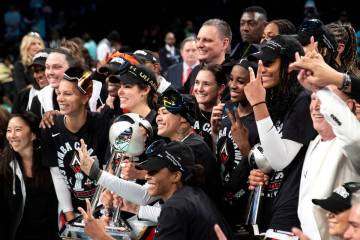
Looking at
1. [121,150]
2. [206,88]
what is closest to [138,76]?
[206,88]

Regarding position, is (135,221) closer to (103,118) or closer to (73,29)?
(103,118)

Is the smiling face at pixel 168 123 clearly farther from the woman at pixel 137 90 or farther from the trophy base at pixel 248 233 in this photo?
the trophy base at pixel 248 233

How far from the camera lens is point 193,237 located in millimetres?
4512

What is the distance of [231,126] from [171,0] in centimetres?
1427

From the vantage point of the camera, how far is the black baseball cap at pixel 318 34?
5.05 m

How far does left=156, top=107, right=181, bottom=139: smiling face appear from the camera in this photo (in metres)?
5.34

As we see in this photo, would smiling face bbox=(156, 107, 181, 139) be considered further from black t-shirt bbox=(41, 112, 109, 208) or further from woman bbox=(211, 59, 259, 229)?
black t-shirt bbox=(41, 112, 109, 208)

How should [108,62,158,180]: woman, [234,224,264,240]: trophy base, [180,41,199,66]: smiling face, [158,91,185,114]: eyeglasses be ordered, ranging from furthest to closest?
[180,41,199,66]: smiling face < [108,62,158,180]: woman < [158,91,185,114]: eyeglasses < [234,224,264,240]: trophy base

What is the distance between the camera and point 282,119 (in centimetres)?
504

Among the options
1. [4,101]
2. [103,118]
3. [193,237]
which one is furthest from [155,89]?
[4,101]

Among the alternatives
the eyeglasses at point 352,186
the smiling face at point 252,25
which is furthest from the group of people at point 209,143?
the smiling face at point 252,25

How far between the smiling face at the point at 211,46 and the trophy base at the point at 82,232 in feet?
6.39

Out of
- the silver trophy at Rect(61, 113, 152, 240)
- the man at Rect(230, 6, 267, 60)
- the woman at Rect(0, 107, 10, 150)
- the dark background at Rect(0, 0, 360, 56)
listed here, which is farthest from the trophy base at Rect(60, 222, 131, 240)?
the dark background at Rect(0, 0, 360, 56)

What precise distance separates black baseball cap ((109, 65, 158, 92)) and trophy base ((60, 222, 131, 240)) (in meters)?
1.02
